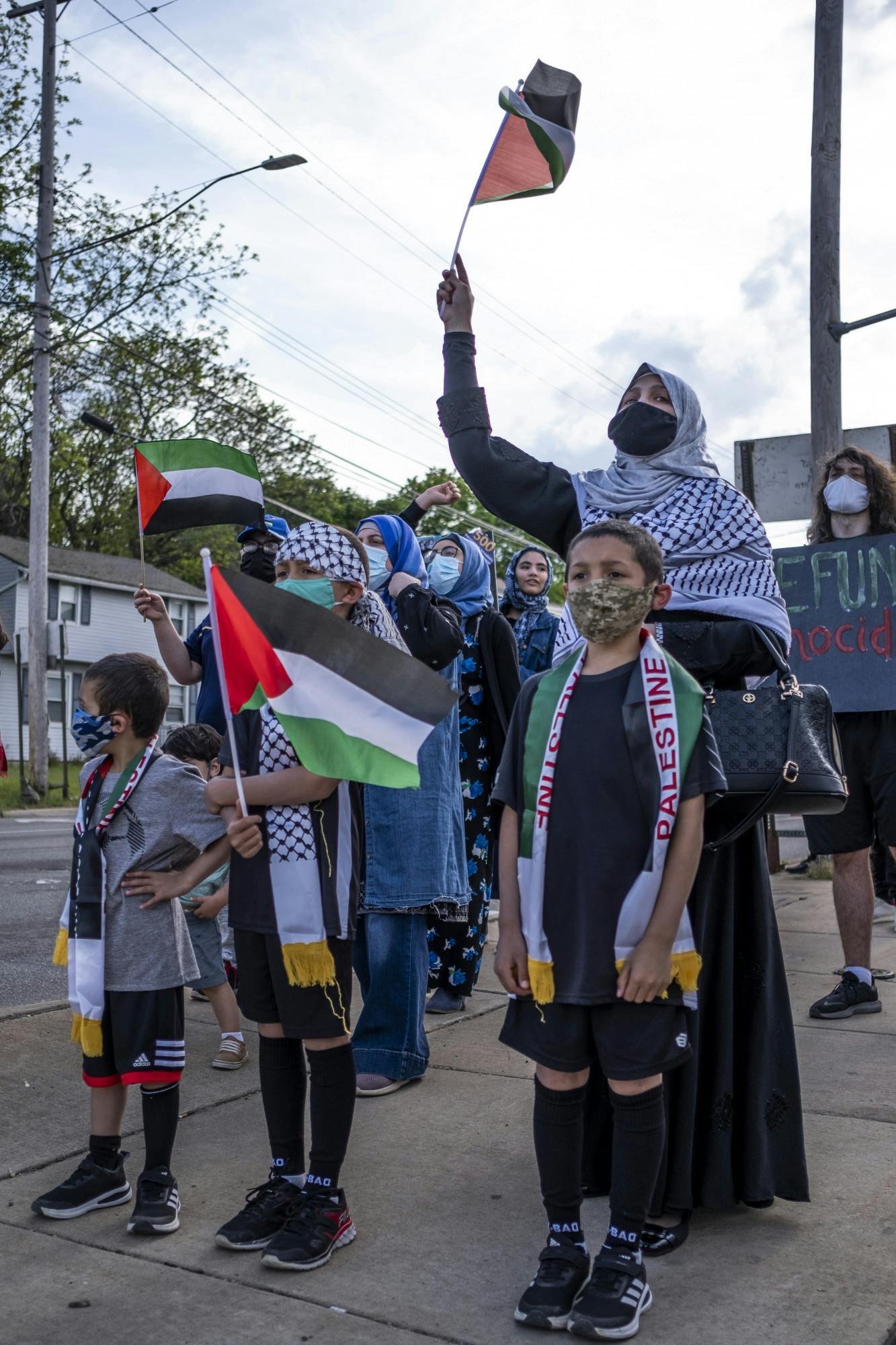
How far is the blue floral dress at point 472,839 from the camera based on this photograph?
5359 millimetres

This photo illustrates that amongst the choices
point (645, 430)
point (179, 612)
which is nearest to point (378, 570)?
point (645, 430)

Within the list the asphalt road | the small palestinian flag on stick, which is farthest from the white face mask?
the asphalt road

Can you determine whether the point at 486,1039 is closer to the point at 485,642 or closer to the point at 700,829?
the point at 485,642

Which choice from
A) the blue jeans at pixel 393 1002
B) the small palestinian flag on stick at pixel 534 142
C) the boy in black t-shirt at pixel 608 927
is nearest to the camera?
the boy in black t-shirt at pixel 608 927

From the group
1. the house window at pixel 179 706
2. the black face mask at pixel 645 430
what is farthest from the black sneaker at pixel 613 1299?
the house window at pixel 179 706

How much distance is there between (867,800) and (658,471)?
99.3 inches

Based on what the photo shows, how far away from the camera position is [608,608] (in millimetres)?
2793

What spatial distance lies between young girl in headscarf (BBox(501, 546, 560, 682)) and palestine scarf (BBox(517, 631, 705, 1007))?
430 cm

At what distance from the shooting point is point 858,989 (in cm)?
515

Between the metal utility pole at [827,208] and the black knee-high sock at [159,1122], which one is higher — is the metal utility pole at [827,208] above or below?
above

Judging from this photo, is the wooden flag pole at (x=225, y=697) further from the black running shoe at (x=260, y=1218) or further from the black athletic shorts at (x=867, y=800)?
the black athletic shorts at (x=867, y=800)

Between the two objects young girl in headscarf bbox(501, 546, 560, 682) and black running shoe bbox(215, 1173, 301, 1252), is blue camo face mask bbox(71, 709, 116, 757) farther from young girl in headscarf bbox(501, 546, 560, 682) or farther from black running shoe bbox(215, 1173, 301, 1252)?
young girl in headscarf bbox(501, 546, 560, 682)

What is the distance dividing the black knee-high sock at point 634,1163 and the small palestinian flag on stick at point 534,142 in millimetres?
2365

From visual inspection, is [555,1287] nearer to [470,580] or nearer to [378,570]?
[378,570]
